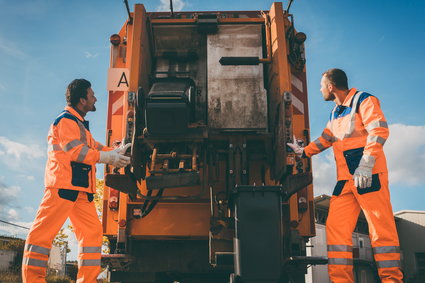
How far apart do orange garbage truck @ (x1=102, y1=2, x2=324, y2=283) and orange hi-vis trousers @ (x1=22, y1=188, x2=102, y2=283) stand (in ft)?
1.25

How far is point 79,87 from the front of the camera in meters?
3.65

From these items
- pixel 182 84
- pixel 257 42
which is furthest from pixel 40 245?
pixel 257 42

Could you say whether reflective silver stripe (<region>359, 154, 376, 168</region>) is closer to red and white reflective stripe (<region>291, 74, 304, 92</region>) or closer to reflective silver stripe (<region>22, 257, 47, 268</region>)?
red and white reflective stripe (<region>291, 74, 304, 92</region>)

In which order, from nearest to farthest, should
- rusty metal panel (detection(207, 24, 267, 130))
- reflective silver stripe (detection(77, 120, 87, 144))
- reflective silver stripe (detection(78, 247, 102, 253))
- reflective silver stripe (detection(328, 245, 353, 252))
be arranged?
1. reflective silver stripe (detection(328, 245, 353, 252))
2. reflective silver stripe (detection(78, 247, 102, 253))
3. reflective silver stripe (detection(77, 120, 87, 144))
4. rusty metal panel (detection(207, 24, 267, 130))

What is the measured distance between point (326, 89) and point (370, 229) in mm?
1208

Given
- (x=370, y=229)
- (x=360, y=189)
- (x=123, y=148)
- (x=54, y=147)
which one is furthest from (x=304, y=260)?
(x=54, y=147)

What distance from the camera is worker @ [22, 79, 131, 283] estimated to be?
299cm

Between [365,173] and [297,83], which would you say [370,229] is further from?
[297,83]

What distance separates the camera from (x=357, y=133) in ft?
10.5

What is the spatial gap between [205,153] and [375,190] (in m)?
1.51

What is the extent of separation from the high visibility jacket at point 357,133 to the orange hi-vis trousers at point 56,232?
1.93 metres

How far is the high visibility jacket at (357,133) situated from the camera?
3010 millimetres

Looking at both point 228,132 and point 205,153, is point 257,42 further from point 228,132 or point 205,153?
point 205,153

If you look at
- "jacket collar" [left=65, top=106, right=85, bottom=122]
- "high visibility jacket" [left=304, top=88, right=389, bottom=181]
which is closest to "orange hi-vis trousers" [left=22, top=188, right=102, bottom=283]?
"jacket collar" [left=65, top=106, right=85, bottom=122]
